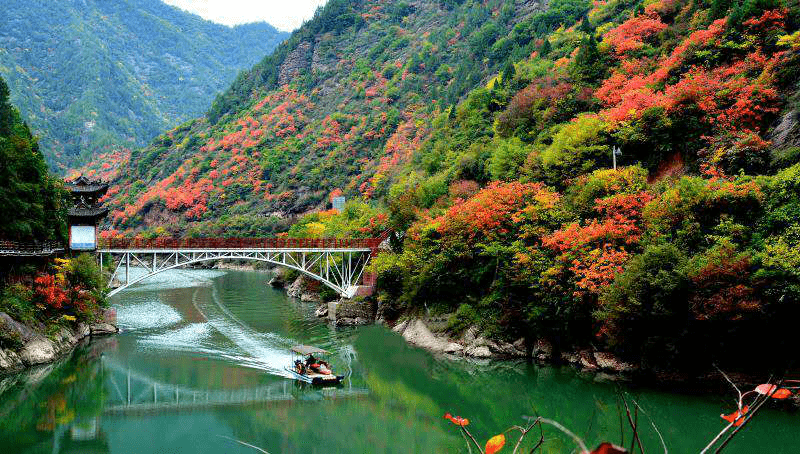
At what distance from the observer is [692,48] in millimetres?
34594

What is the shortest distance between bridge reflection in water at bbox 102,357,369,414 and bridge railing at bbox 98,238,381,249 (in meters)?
10.8

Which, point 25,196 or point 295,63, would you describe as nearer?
point 25,196

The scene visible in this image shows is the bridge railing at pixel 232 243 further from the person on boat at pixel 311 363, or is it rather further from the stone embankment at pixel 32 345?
the person on boat at pixel 311 363

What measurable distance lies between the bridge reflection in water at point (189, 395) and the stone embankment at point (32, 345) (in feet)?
9.79

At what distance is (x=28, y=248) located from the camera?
28.5m

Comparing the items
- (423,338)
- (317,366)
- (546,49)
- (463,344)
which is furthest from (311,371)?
(546,49)

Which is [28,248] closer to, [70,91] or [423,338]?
[423,338]

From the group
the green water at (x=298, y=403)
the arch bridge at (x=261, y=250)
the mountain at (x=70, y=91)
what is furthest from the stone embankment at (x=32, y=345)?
the mountain at (x=70, y=91)

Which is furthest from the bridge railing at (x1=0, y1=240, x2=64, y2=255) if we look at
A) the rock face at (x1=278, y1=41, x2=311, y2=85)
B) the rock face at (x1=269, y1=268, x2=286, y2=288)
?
the rock face at (x1=278, y1=41, x2=311, y2=85)

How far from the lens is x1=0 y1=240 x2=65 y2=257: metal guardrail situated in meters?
26.5

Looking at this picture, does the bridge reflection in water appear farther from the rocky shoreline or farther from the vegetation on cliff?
the rocky shoreline

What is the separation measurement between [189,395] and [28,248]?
1175 cm

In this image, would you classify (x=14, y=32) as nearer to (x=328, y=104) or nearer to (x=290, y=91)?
(x=290, y=91)

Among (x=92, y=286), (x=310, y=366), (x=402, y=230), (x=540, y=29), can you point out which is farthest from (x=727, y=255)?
(x=540, y=29)
